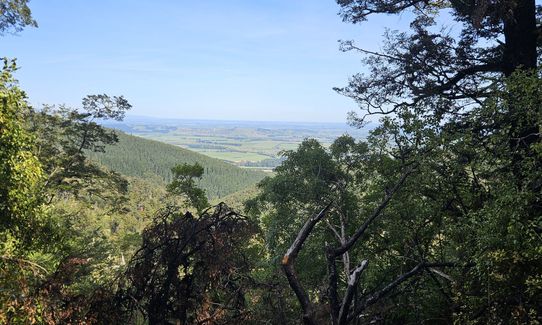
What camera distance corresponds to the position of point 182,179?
2939 centimetres

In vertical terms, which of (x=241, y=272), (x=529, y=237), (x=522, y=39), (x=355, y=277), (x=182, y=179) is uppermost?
(x=522, y=39)

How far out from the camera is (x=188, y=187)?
2839cm

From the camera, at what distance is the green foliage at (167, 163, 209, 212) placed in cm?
2805

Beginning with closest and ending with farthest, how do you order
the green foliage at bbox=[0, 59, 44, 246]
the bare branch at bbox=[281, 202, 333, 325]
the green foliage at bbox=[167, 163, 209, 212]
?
1. the bare branch at bbox=[281, 202, 333, 325]
2. the green foliage at bbox=[0, 59, 44, 246]
3. the green foliage at bbox=[167, 163, 209, 212]

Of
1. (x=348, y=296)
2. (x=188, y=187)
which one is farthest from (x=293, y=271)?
(x=188, y=187)

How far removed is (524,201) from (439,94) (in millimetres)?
7186

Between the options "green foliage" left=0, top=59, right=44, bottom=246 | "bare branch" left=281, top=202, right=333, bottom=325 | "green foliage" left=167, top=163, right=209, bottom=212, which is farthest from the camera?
"green foliage" left=167, top=163, right=209, bottom=212

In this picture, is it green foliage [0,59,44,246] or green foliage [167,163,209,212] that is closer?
green foliage [0,59,44,246]

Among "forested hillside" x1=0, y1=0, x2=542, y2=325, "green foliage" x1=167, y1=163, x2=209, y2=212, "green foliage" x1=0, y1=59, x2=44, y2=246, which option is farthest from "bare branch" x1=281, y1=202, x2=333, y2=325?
"green foliage" x1=167, y1=163, x2=209, y2=212

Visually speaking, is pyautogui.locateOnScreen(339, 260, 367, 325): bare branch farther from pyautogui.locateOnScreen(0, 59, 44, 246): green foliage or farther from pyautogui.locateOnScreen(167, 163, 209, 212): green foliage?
pyautogui.locateOnScreen(167, 163, 209, 212): green foliage

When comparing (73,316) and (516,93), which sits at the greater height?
(516,93)

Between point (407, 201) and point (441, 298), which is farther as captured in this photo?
point (407, 201)

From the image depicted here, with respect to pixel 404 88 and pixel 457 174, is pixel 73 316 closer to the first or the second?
pixel 457 174

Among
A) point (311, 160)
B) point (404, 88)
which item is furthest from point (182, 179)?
point (404, 88)
